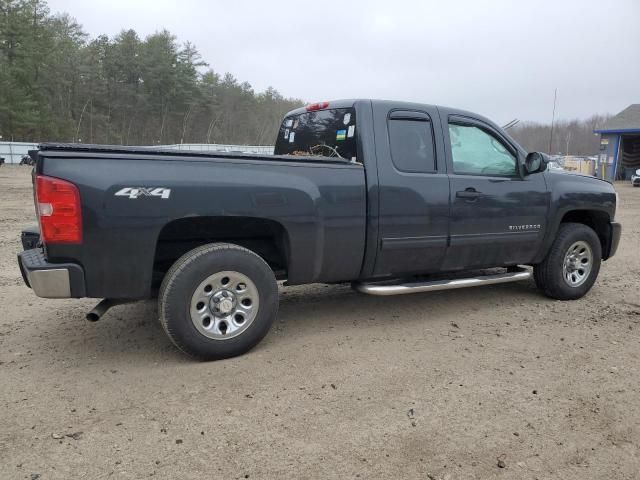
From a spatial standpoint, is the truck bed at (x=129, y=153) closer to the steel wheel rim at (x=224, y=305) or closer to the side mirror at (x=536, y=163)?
the steel wheel rim at (x=224, y=305)

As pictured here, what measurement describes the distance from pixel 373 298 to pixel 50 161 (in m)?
3.37

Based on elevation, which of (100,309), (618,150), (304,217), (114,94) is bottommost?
(100,309)

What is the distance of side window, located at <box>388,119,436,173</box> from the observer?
4.37m

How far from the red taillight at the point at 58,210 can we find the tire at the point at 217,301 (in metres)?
0.68

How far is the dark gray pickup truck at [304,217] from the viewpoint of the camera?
327 centimetres

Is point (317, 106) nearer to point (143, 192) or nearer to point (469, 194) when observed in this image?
point (469, 194)

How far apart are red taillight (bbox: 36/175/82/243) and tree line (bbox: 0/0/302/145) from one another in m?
52.6

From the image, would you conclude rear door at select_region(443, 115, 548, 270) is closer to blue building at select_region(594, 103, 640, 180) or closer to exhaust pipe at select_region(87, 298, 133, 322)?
exhaust pipe at select_region(87, 298, 133, 322)

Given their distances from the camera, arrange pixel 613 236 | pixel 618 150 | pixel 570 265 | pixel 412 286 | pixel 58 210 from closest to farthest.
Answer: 1. pixel 58 210
2. pixel 412 286
3. pixel 570 265
4. pixel 613 236
5. pixel 618 150

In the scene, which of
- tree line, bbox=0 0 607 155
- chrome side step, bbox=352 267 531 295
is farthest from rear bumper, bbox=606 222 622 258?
tree line, bbox=0 0 607 155

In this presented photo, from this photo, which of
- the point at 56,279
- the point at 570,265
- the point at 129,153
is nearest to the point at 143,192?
the point at 129,153

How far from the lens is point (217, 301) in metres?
3.65

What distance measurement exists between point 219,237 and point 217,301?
2.01 feet

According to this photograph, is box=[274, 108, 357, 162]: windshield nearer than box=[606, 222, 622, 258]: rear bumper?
Yes
